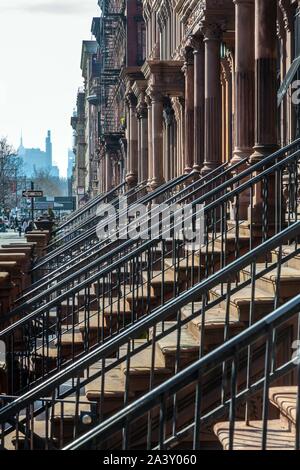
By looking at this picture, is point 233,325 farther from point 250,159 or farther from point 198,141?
point 198,141

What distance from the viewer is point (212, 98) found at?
16078 millimetres

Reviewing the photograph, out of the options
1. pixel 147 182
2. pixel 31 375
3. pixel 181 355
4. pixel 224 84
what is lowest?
pixel 31 375

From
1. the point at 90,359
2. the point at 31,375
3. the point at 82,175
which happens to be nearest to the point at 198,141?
the point at 31,375

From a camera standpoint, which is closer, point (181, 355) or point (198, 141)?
point (181, 355)

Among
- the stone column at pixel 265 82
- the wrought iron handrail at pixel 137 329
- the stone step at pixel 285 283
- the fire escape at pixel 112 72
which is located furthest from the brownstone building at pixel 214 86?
the fire escape at pixel 112 72

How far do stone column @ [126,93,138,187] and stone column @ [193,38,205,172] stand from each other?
40.7ft

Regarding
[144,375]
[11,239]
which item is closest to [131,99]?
[144,375]

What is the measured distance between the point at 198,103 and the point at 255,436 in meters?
11.8

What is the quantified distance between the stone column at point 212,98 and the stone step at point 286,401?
31.6 ft

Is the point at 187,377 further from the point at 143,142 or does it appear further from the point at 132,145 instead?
the point at 132,145

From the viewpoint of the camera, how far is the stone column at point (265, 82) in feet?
38.7

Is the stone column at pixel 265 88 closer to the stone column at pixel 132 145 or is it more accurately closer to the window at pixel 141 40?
the stone column at pixel 132 145

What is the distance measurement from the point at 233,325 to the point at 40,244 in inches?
498

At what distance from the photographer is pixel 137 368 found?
337 inches
